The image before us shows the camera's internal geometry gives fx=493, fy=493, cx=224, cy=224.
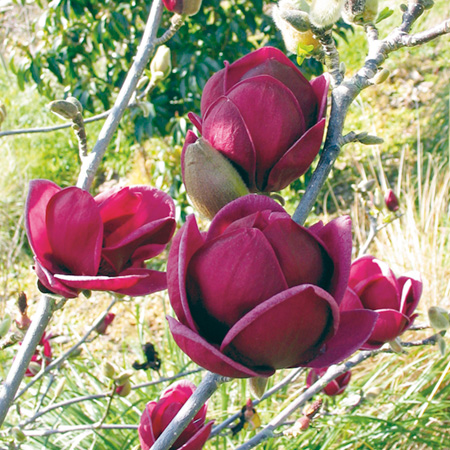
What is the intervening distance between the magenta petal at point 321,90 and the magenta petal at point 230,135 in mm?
60

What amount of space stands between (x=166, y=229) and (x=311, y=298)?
192 mm

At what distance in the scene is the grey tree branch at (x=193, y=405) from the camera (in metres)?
0.33

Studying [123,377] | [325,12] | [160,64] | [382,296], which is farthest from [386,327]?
[160,64]

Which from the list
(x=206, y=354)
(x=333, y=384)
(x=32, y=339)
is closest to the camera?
(x=206, y=354)

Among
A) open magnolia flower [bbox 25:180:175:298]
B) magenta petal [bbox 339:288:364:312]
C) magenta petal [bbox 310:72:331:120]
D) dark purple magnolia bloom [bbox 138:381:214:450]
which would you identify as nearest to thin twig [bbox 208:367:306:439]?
dark purple magnolia bloom [bbox 138:381:214:450]

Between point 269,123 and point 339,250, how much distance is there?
11 cm

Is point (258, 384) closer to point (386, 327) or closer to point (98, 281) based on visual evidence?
point (98, 281)

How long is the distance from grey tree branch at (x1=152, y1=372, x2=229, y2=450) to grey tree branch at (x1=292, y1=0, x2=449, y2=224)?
0.41ft

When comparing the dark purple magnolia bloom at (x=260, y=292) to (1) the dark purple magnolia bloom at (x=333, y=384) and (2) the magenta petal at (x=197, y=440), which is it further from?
(1) the dark purple magnolia bloom at (x=333, y=384)

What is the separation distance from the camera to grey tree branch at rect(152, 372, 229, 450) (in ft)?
1.08

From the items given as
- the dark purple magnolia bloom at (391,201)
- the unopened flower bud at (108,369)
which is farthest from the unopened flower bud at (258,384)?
the dark purple magnolia bloom at (391,201)

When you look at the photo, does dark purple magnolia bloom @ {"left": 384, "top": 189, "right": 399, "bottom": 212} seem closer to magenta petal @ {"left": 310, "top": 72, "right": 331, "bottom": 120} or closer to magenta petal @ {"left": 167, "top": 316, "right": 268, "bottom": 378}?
magenta petal @ {"left": 310, "top": 72, "right": 331, "bottom": 120}

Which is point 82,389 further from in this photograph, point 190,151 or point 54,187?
point 190,151

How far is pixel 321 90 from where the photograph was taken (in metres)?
0.38
